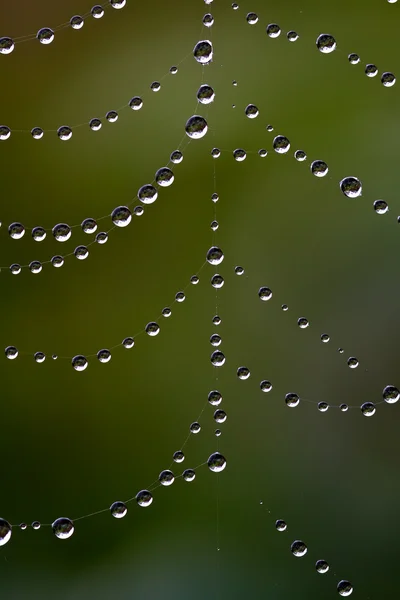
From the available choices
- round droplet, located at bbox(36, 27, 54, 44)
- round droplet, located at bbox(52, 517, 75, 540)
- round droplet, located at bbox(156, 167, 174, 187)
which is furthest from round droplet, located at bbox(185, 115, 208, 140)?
round droplet, located at bbox(52, 517, 75, 540)

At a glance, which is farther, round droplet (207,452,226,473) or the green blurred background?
the green blurred background

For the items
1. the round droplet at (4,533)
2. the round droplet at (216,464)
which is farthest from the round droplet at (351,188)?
the round droplet at (4,533)

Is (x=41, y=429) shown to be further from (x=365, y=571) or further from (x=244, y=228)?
(x=365, y=571)

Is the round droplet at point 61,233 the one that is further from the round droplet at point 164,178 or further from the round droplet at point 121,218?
the round droplet at point 164,178

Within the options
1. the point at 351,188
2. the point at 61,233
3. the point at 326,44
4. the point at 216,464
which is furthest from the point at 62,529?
the point at 326,44

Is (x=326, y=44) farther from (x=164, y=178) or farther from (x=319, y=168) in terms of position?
A: (x=164, y=178)

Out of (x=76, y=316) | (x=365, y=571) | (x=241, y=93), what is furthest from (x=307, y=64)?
(x=365, y=571)

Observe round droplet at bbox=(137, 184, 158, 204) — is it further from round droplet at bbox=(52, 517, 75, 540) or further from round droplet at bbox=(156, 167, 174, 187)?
round droplet at bbox=(52, 517, 75, 540)

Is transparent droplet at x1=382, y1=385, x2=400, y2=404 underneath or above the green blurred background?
underneath

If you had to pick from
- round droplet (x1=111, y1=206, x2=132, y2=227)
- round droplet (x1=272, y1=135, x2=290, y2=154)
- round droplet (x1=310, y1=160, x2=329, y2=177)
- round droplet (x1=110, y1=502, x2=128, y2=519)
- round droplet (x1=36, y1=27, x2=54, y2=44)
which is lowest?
round droplet (x1=110, y1=502, x2=128, y2=519)
